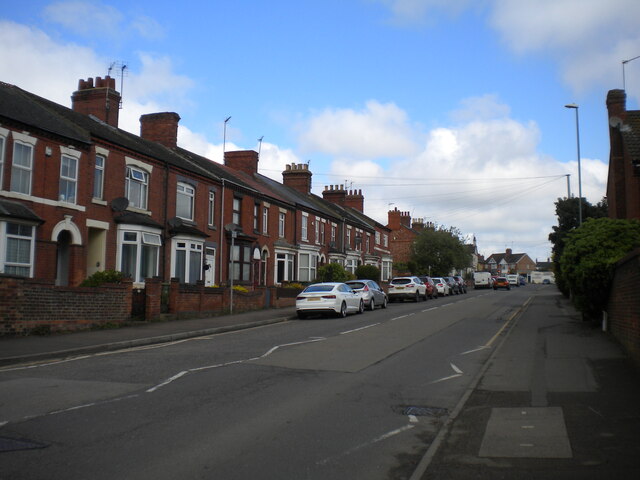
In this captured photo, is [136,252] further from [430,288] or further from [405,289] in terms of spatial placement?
[430,288]

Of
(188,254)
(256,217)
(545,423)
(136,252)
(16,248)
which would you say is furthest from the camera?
(256,217)

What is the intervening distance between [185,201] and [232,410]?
2093cm

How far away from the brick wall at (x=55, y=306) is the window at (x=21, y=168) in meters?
4.54

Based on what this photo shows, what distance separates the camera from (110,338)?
1509cm

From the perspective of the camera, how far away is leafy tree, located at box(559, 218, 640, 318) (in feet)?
52.8

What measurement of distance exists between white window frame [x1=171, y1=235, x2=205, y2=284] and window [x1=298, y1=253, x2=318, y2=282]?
478 inches

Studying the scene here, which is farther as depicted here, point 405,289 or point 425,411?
point 405,289

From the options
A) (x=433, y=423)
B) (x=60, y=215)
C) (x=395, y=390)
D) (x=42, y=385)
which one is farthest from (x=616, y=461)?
(x=60, y=215)

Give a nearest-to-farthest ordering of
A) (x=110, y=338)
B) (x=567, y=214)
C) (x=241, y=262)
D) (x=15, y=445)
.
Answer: (x=15, y=445) → (x=110, y=338) → (x=241, y=262) → (x=567, y=214)

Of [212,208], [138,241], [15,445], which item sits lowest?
[15,445]

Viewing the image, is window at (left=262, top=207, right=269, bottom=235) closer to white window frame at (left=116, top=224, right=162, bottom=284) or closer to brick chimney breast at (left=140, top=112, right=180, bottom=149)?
brick chimney breast at (left=140, top=112, right=180, bottom=149)

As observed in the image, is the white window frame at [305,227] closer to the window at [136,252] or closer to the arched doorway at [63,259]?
the window at [136,252]

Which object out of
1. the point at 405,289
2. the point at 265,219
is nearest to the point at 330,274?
the point at 405,289

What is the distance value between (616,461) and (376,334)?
11657 millimetres
